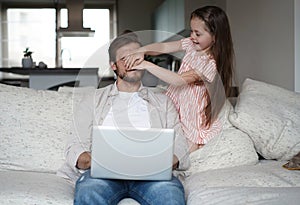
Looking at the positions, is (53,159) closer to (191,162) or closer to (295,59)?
(191,162)

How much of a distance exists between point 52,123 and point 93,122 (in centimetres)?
28

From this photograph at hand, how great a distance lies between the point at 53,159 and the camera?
7.16ft

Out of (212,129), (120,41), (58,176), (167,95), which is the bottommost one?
(58,176)

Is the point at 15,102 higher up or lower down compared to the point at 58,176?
higher up

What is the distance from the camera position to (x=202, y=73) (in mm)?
2148

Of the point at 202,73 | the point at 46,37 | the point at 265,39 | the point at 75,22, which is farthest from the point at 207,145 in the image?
the point at 46,37

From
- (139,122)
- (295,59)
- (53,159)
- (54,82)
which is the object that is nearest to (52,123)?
(53,159)

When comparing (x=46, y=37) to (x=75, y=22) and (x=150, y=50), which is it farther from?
(x=150, y=50)

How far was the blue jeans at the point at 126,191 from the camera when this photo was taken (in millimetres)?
1679

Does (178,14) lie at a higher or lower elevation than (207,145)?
higher

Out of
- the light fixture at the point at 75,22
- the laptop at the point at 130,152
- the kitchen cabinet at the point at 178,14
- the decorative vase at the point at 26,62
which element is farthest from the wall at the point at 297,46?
the light fixture at the point at 75,22

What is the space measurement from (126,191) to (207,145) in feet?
1.67

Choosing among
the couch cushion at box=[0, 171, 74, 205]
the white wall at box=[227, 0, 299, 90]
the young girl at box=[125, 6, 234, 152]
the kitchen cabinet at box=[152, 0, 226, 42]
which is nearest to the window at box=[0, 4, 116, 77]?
the kitchen cabinet at box=[152, 0, 226, 42]

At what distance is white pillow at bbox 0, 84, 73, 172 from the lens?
2176 millimetres
